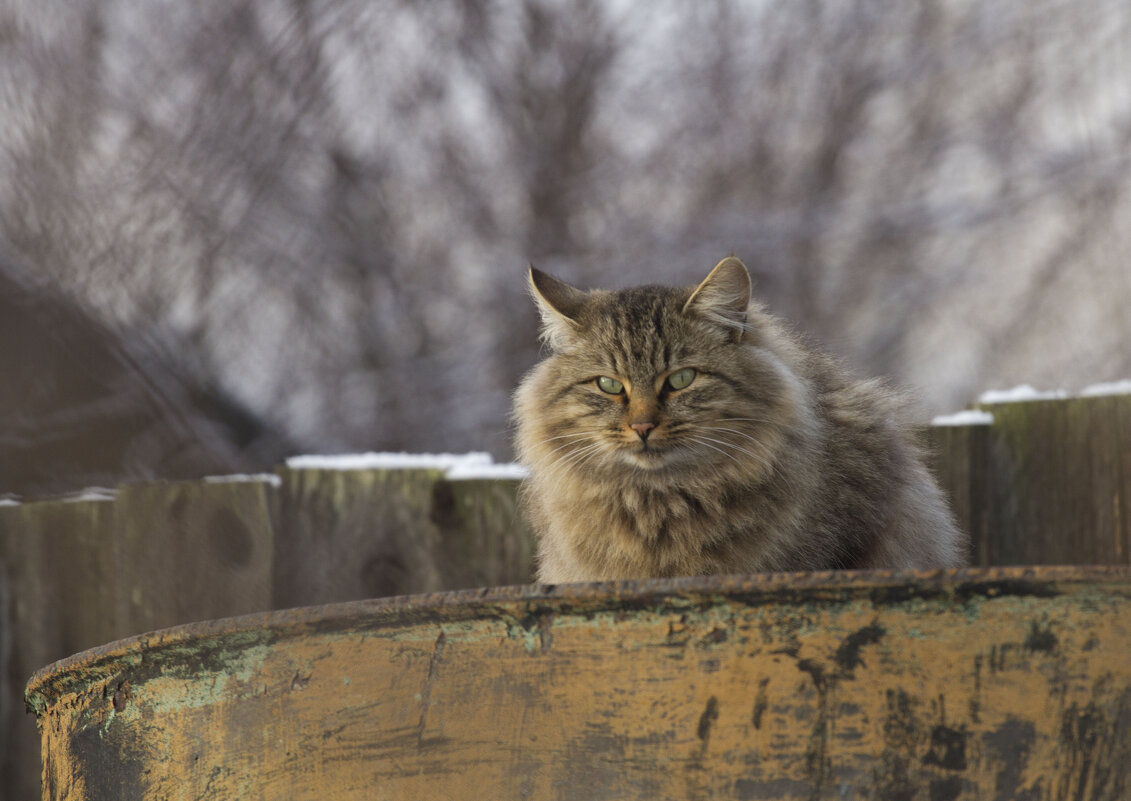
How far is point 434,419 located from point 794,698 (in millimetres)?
2555

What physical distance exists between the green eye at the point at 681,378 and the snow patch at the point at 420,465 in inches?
24.8

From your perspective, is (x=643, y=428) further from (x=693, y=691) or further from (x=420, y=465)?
(x=693, y=691)

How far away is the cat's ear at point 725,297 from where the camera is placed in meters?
2.22

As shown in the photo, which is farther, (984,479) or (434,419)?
(434,419)

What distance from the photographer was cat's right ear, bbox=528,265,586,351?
→ 93.3 inches

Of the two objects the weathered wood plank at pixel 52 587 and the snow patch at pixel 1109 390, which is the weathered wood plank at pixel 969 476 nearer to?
the snow patch at pixel 1109 390

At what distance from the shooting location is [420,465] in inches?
112

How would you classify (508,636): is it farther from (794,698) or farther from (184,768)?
(184,768)

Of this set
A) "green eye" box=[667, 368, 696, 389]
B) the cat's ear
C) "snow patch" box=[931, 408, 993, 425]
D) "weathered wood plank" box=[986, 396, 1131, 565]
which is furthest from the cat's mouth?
"weathered wood plank" box=[986, 396, 1131, 565]

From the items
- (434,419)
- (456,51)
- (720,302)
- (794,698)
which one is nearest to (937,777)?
(794,698)

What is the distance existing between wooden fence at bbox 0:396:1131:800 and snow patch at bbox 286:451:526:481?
0.01 m

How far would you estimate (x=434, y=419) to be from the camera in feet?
11.3

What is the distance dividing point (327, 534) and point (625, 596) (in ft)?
6.47

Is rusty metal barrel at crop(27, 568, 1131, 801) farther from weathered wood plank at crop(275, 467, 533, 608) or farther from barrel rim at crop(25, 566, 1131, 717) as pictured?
weathered wood plank at crop(275, 467, 533, 608)
